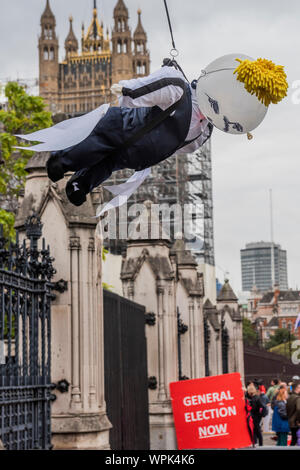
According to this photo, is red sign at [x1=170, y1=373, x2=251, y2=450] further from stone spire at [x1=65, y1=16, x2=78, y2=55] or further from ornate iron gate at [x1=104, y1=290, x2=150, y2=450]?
stone spire at [x1=65, y1=16, x2=78, y2=55]

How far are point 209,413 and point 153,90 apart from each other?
29.8 feet

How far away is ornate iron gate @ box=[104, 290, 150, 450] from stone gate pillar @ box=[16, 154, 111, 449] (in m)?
1.15

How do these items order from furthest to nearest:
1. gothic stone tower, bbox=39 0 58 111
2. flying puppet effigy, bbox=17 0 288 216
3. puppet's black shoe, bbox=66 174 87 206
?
gothic stone tower, bbox=39 0 58 111 < puppet's black shoe, bbox=66 174 87 206 < flying puppet effigy, bbox=17 0 288 216

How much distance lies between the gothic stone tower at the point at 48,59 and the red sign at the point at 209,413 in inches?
5312

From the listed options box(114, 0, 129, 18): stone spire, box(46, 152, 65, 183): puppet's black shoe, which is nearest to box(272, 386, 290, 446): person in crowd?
box(46, 152, 65, 183): puppet's black shoe

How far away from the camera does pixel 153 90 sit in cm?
474

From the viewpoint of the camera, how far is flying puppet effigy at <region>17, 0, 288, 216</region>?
14.6 feet

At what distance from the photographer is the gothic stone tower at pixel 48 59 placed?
A: 144500 mm

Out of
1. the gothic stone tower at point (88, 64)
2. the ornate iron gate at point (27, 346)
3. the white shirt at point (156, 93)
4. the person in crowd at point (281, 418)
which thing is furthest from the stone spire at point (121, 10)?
the white shirt at point (156, 93)

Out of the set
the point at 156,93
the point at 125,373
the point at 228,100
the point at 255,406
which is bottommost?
the point at 255,406

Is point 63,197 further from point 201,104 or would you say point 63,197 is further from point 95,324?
point 201,104

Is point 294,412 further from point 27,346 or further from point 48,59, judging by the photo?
point 48,59

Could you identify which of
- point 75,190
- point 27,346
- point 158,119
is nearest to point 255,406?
point 27,346
